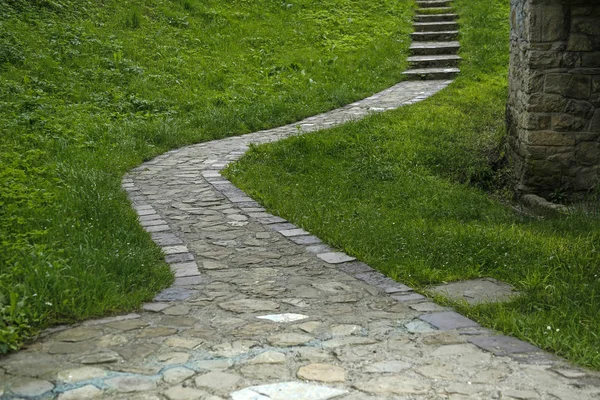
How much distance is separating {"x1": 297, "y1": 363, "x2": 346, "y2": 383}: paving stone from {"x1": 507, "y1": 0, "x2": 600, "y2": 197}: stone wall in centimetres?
545

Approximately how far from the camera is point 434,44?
50.4ft

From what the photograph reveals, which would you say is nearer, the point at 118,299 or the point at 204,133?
the point at 118,299

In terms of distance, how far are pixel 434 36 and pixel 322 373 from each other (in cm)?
1285

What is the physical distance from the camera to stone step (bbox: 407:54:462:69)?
14501 mm

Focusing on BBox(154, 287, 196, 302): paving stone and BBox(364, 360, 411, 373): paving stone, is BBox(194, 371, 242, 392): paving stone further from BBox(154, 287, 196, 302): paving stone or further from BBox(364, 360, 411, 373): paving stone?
BBox(154, 287, 196, 302): paving stone

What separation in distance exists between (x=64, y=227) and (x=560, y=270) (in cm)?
377

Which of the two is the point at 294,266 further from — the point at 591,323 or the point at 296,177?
the point at 296,177

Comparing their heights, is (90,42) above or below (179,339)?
above

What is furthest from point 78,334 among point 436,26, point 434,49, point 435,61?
point 436,26

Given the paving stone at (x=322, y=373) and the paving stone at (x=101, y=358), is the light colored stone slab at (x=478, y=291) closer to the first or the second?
the paving stone at (x=322, y=373)

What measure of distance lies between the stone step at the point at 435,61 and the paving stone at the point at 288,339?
1103 cm

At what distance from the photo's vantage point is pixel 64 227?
229 inches

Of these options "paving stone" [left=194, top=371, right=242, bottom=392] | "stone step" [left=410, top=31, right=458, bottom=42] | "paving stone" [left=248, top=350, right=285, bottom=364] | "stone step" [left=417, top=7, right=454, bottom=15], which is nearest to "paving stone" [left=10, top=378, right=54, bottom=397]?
"paving stone" [left=194, top=371, right=242, bottom=392]

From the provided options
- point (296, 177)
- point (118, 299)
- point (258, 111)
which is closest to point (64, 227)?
point (118, 299)
